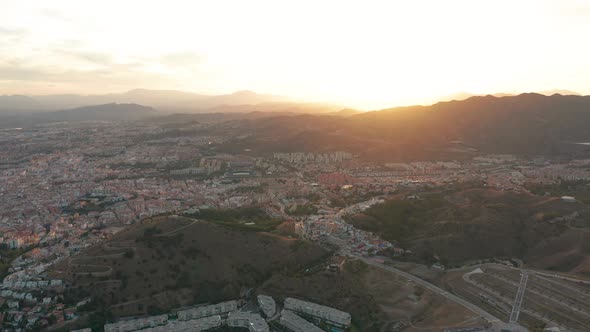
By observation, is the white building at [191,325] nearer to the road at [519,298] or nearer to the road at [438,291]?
the road at [438,291]

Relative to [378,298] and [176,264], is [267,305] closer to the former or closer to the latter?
[378,298]

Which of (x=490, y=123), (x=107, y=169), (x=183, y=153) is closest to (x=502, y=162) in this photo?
(x=490, y=123)

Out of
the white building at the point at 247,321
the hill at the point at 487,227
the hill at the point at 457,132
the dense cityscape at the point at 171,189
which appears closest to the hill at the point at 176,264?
the dense cityscape at the point at 171,189

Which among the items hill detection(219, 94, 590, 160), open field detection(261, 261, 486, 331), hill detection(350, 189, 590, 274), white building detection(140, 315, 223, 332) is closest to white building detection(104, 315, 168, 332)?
white building detection(140, 315, 223, 332)

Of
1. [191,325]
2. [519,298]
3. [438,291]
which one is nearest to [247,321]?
[191,325]

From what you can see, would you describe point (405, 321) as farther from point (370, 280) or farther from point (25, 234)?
point (25, 234)
